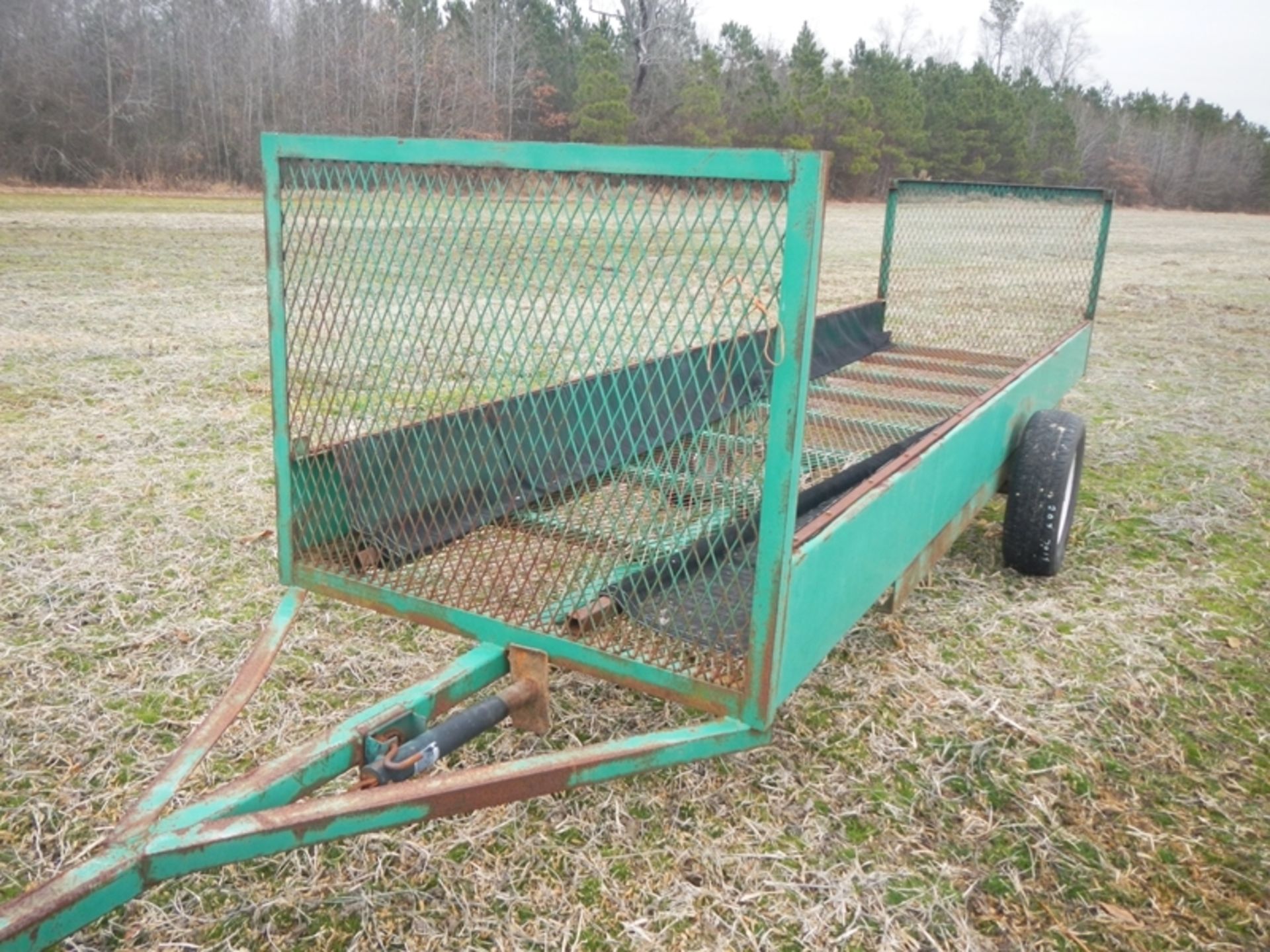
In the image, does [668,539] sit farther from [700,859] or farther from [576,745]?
[700,859]

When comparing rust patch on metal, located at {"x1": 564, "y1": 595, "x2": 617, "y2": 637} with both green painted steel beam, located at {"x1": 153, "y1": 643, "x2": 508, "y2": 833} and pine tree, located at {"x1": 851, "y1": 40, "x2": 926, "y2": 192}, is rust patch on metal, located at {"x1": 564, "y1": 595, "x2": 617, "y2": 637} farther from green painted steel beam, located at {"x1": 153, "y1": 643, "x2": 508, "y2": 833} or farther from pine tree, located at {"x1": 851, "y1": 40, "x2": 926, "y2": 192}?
pine tree, located at {"x1": 851, "y1": 40, "x2": 926, "y2": 192}

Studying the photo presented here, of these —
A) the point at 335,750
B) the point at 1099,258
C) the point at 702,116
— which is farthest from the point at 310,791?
the point at 702,116

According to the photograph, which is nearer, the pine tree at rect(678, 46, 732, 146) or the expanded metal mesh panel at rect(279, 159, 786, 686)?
the expanded metal mesh panel at rect(279, 159, 786, 686)

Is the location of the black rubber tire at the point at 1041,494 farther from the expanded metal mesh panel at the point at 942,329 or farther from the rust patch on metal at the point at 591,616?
the rust patch on metal at the point at 591,616

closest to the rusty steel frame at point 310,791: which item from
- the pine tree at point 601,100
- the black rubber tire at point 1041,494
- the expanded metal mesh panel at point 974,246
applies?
the black rubber tire at point 1041,494

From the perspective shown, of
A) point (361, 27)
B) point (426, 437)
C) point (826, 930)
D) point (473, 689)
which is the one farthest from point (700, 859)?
point (361, 27)

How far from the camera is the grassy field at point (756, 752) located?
232 centimetres

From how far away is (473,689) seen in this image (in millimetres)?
2385

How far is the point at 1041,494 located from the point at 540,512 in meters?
2.10

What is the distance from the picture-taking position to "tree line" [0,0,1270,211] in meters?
28.2

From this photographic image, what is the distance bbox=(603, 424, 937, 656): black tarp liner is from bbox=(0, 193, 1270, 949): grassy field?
1.55ft

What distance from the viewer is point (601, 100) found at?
1459 inches

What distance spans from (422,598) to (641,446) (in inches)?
63.7


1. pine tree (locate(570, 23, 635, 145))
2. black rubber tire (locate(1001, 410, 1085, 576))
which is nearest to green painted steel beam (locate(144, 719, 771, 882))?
black rubber tire (locate(1001, 410, 1085, 576))
